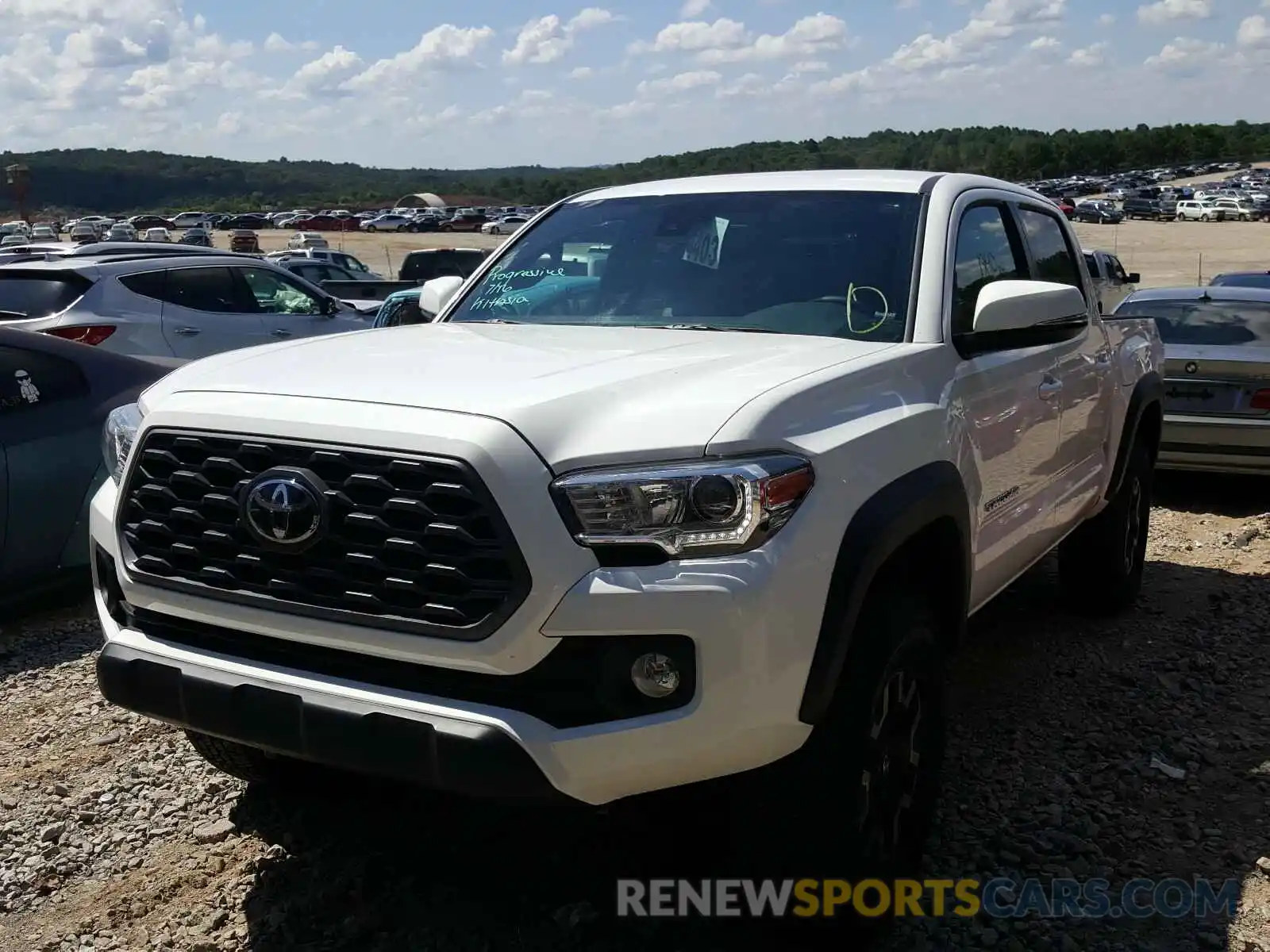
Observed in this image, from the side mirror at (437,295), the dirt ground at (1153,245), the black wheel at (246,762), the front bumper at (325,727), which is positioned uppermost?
the side mirror at (437,295)

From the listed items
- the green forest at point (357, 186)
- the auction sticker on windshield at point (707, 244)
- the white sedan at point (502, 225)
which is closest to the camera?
the auction sticker on windshield at point (707, 244)

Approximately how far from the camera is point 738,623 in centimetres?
242

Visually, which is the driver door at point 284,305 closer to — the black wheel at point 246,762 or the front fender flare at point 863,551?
the black wheel at point 246,762

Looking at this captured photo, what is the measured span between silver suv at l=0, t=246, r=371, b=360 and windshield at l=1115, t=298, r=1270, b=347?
622 cm

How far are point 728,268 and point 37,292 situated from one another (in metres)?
8.17

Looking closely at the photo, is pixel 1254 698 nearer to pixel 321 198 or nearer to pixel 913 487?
pixel 913 487

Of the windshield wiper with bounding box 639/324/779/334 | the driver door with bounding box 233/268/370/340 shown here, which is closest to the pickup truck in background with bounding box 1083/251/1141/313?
the driver door with bounding box 233/268/370/340

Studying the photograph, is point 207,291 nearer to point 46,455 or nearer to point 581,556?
point 46,455

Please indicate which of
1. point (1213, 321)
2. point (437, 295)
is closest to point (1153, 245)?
point (1213, 321)

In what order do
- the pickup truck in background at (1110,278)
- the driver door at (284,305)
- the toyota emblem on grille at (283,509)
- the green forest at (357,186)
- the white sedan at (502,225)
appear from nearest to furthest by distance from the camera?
the toyota emblem on grille at (283,509), the driver door at (284,305), the pickup truck in background at (1110,278), the white sedan at (502,225), the green forest at (357,186)

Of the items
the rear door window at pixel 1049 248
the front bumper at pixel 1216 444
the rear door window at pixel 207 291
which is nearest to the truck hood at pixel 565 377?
the rear door window at pixel 1049 248

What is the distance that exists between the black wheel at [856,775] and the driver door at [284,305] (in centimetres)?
936

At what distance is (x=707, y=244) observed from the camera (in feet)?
12.9

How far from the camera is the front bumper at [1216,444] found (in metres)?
7.89
